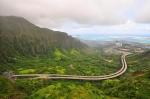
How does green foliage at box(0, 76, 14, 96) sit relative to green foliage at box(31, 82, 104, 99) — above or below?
above

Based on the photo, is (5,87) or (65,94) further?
(5,87)

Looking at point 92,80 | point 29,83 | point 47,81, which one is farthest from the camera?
point 92,80

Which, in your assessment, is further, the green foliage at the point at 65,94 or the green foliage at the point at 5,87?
the green foliage at the point at 5,87

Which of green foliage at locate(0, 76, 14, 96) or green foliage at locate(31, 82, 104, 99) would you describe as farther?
green foliage at locate(0, 76, 14, 96)

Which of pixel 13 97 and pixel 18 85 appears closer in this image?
pixel 13 97

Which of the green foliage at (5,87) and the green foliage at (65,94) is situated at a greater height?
the green foliage at (5,87)

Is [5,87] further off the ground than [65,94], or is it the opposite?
[5,87]

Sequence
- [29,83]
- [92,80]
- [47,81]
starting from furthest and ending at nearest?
[92,80] < [47,81] < [29,83]

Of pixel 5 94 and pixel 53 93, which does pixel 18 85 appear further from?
pixel 53 93

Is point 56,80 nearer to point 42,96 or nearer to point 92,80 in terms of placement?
point 92,80

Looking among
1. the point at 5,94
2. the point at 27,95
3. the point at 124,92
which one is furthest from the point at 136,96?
the point at 5,94
